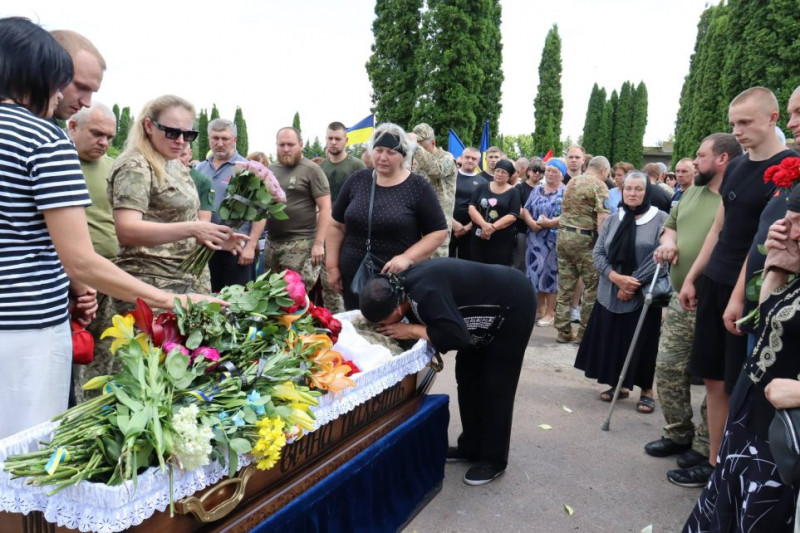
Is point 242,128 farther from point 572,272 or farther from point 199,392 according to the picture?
point 199,392

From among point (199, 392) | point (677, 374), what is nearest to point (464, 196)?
point (677, 374)

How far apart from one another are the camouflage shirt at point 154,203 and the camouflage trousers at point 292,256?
7.38 feet

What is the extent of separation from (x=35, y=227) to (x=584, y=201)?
581 centimetres

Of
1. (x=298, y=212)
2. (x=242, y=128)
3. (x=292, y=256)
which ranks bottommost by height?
(x=292, y=256)

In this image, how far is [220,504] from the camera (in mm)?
1844

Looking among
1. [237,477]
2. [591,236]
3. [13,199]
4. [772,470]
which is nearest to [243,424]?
[237,477]

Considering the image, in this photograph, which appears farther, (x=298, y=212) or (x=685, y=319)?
(x=298, y=212)

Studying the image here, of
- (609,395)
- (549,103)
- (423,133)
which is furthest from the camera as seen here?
(549,103)

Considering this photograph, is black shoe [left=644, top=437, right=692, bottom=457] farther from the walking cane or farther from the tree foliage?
the tree foliage

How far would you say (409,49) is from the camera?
23562 mm

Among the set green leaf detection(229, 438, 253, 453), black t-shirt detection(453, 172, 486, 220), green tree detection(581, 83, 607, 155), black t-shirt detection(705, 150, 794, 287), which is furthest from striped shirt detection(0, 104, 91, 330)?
green tree detection(581, 83, 607, 155)

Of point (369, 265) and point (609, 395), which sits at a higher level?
point (369, 265)

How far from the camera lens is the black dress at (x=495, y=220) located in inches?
295

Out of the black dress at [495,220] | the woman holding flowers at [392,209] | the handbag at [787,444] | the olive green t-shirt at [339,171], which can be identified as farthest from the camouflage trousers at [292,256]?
the handbag at [787,444]
